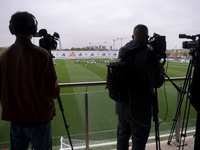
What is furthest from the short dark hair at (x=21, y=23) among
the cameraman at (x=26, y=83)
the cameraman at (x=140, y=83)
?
the cameraman at (x=140, y=83)

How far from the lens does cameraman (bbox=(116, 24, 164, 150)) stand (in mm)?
964

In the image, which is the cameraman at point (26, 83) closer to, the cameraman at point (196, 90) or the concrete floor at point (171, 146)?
the cameraman at point (196, 90)

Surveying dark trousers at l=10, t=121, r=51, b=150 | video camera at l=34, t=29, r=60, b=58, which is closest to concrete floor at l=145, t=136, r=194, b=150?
dark trousers at l=10, t=121, r=51, b=150

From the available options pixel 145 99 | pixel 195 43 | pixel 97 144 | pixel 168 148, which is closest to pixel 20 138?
pixel 145 99

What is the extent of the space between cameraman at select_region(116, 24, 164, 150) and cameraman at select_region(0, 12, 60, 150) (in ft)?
1.79

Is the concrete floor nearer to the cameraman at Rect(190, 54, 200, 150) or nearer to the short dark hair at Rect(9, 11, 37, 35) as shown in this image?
the cameraman at Rect(190, 54, 200, 150)

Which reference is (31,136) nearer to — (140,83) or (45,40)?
(45,40)

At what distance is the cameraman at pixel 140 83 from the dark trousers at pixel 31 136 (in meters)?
0.57

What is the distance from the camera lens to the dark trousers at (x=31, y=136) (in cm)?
82

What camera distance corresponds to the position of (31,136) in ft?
2.71

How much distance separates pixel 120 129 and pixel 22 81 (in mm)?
853

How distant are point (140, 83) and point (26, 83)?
0.72m

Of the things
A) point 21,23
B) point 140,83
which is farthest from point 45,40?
point 140,83

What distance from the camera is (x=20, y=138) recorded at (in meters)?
0.86
